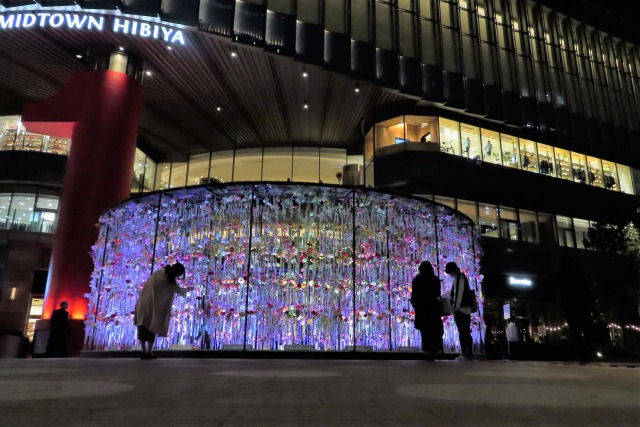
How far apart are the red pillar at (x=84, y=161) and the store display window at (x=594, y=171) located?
2282cm

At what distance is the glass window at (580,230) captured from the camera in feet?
79.0

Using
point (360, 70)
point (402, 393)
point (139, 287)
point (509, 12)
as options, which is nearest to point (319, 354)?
point (139, 287)

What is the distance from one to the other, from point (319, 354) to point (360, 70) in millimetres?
11170

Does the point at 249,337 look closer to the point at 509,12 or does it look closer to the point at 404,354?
the point at 404,354

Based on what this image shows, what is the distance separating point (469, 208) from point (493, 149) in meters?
3.28

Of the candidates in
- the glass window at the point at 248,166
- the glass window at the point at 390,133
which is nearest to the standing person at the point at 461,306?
the glass window at the point at 390,133

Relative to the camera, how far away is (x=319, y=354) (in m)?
8.80

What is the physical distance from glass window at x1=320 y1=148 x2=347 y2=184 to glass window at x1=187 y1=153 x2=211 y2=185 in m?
5.92

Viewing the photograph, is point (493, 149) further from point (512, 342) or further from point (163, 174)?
point (163, 174)

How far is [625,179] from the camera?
1039 inches

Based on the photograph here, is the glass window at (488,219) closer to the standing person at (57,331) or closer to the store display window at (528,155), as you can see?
the store display window at (528,155)

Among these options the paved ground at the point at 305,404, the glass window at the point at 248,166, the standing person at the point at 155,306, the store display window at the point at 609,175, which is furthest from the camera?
the store display window at the point at 609,175

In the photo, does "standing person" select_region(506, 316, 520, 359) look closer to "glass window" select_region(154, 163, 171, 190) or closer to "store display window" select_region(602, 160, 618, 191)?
"store display window" select_region(602, 160, 618, 191)

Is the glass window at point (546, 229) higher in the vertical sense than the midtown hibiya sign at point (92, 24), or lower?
lower
